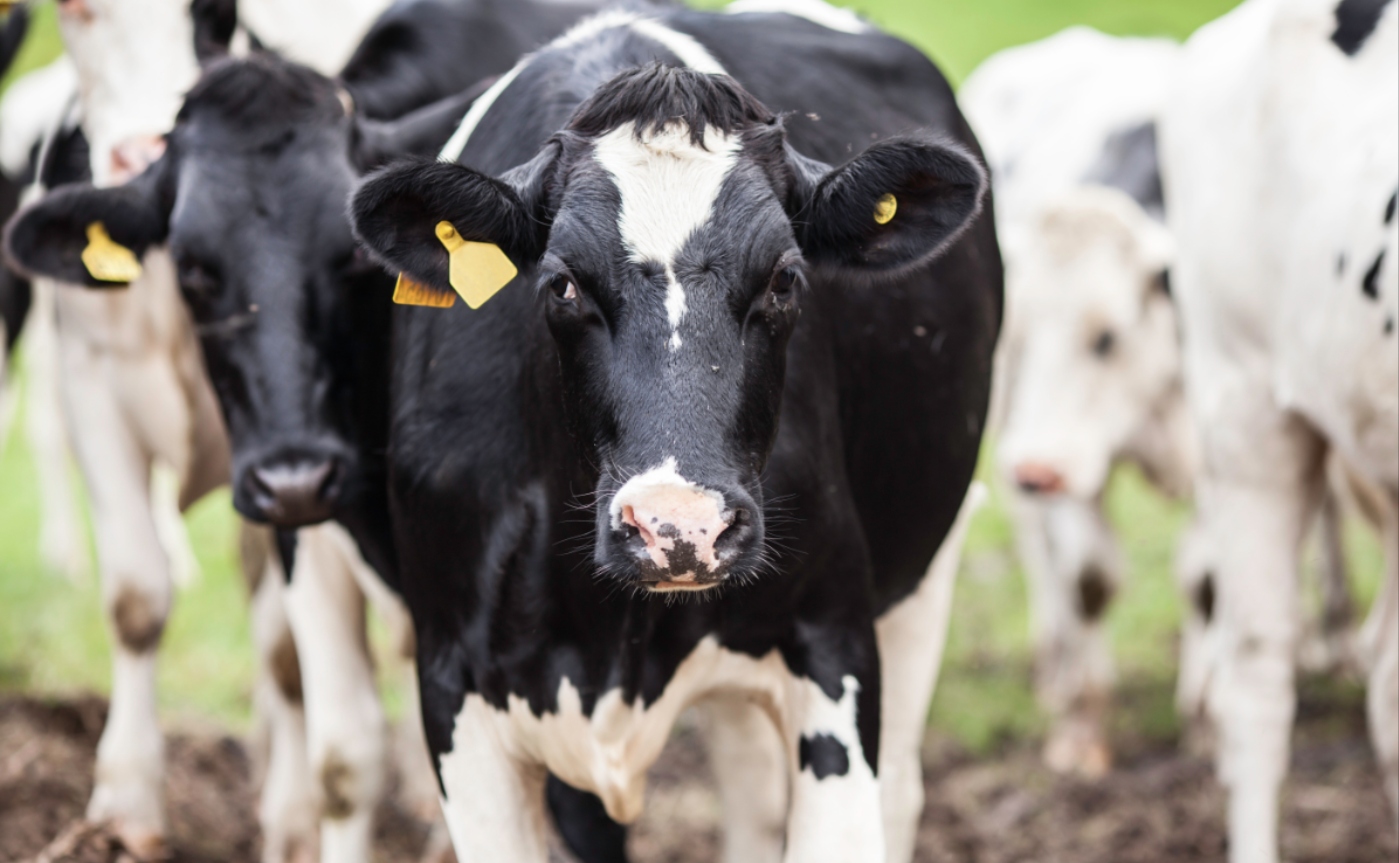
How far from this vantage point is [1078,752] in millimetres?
6637

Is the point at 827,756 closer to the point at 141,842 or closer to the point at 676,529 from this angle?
the point at 676,529

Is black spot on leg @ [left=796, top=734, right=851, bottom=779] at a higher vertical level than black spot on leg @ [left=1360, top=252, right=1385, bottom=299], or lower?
lower

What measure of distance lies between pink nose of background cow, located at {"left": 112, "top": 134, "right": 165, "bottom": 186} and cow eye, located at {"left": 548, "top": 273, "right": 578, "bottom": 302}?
180 centimetres

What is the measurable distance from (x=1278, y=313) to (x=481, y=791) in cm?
245

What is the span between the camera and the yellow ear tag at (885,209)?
10.8 ft

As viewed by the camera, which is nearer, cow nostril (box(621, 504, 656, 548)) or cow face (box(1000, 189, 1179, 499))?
cow nostril (box(621, 504, 656, 548))

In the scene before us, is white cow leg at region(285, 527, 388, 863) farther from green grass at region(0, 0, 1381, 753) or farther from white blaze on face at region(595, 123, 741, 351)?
green grass at region(0, 0, 1381, 753)

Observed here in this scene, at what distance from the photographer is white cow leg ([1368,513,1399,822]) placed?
4.60m

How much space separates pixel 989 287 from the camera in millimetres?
4715

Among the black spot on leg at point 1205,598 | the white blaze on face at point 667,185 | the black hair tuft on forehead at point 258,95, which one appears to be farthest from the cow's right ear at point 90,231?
the black spot on leg at point 1205,598

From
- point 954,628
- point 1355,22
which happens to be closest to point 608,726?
point 1355,22

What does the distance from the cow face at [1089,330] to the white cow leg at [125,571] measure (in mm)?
3085

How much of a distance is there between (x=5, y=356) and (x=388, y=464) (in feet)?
12.3

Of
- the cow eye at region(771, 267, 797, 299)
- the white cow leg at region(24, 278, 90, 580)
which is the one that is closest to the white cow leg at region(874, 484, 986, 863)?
the cow eye at region(771, 267, 797, 299)
